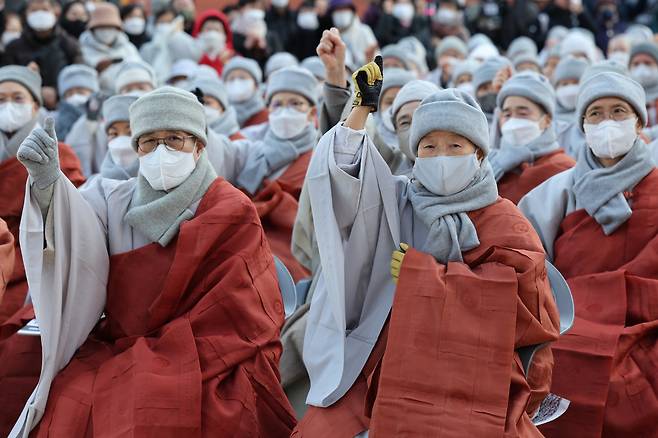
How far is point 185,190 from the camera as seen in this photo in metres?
4.29

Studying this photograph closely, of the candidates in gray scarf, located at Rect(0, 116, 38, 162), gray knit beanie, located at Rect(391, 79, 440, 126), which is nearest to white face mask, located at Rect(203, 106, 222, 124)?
gray scarf, located at Rect(0, 116, 38, 162)

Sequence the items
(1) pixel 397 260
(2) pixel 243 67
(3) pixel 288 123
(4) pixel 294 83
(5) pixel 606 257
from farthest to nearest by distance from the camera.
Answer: (2) pixel 243 67 < (4) pixel 294 83 < (3) pixel 288 123 < (5) pixel 606 257 < (1) pixel 397 260

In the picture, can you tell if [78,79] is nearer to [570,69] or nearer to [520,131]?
[570,69]

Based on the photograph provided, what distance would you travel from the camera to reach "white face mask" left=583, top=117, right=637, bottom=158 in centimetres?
476

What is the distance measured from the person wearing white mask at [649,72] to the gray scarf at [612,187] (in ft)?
12.1

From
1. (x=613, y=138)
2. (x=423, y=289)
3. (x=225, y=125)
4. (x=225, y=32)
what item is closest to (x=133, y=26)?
(x=225, y=32)

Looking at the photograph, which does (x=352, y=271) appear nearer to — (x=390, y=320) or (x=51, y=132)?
(x=390, y=320)

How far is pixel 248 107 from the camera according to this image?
877 centimetres

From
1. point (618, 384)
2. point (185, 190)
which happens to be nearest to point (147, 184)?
point (185, 190)

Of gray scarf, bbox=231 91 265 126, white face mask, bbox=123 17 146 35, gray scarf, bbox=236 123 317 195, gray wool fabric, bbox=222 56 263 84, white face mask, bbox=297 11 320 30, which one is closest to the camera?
gray scarf, bbox=236 123 317 195

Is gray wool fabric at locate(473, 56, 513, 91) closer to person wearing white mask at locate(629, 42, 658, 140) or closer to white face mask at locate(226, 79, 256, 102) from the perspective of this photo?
person wearing white mask at locate(629, 42, 658, 140)

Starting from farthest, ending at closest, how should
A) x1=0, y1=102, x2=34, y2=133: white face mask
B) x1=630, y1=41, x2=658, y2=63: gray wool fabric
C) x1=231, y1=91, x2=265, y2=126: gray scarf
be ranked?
x1=231, y1=91, x2=265, y2=126: gray scarf → x1=630, y1=41, x2=658, y2=63: gray wool fabric → x1=0, y1=102, x2=34, y2=133: white face mask

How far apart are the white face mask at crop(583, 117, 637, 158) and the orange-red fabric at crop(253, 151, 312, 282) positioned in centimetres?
180

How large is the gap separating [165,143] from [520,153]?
217cm
